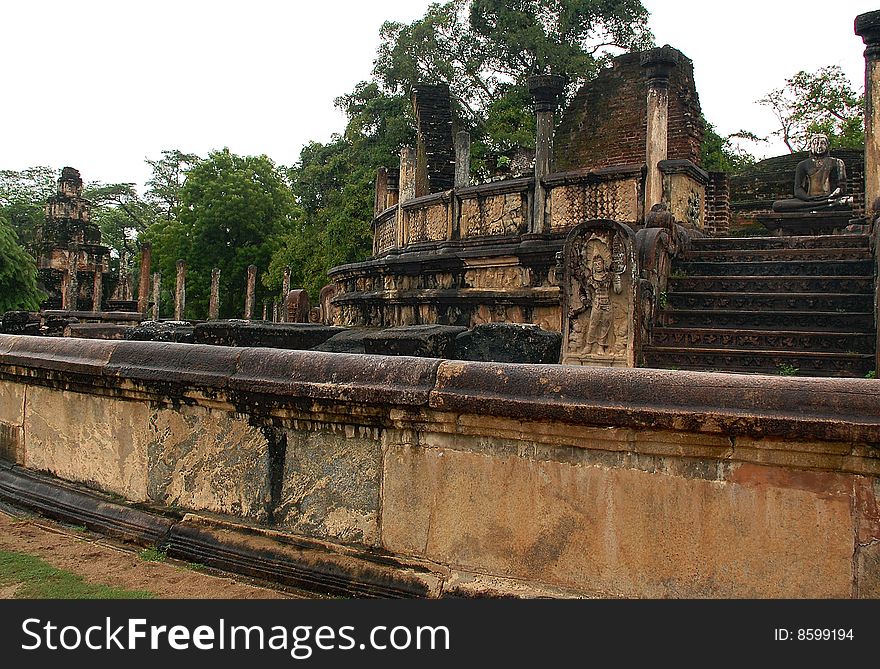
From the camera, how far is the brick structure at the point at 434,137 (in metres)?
17.0

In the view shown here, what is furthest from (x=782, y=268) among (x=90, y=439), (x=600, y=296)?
(x=90, y=439)

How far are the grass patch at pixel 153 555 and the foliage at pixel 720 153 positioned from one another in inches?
901

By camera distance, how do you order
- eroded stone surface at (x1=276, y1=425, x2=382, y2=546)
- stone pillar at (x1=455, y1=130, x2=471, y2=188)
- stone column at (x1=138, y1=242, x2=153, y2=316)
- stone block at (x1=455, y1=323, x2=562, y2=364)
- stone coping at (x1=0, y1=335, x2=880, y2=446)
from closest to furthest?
1. stone coping at (x1=0, y1=335, x2=880, y2=446)
2. eroded stone surface at (x1=276, y1=425, x2=382, y2=546)
3. stone block at (x1=455, y1=323, x2=562, y2=364)
4. stone pillar at (x1=455, y1=130, x2=471, y2=188)
5. stone column at (x1=138, y1=242, x2=153, y2=316)

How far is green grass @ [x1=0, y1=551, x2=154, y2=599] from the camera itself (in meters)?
2.64

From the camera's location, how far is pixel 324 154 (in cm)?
3294

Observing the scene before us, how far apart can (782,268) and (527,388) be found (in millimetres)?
7505

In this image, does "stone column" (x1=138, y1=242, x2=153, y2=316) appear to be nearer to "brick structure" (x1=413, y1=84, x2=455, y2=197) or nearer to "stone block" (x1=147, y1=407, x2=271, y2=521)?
"brick structure" (x1=413, y1=84, x2=455, y2=197)

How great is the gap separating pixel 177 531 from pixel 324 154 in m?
31.6

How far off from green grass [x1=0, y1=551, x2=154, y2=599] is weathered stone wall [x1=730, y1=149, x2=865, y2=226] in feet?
66.7

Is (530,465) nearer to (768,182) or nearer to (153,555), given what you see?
(153,555)

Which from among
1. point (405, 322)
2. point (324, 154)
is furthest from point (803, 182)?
point (324, 154)

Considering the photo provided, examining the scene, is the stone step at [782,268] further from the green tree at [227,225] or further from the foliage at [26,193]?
the foliage at [26,193]

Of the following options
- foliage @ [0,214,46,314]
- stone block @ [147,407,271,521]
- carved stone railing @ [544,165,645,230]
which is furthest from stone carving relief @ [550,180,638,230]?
foliage @ [0,214,46,314]
